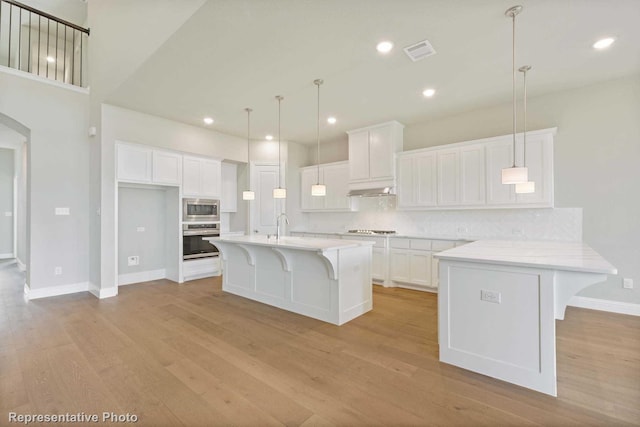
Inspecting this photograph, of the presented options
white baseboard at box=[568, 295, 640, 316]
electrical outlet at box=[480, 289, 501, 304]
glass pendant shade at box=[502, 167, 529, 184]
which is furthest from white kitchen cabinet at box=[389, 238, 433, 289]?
electrical outlet at box=[480, 289, 501, 304]

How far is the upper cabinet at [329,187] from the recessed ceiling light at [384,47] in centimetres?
295

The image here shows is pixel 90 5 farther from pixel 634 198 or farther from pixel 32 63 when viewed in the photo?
pixel 634 198

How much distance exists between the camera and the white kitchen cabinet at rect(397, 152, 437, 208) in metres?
4.82

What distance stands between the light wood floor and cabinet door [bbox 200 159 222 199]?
8.70 ft

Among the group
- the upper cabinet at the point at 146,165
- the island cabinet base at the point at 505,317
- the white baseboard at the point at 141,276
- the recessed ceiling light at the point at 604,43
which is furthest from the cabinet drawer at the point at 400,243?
the white baseboard at the point at 141,276

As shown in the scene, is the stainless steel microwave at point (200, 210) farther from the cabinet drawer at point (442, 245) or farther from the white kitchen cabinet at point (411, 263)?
the cabinet drawer at point (442, 245)

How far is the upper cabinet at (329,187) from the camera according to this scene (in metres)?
5.95

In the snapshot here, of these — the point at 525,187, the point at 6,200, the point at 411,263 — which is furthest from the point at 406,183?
the point at 6,200

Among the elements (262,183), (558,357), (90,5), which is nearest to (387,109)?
(262,183)

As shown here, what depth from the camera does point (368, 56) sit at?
122 inches

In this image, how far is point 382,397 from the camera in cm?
196

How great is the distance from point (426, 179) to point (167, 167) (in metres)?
4.50

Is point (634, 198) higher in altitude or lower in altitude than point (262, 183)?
lower

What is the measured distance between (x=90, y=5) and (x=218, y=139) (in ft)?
8.44
